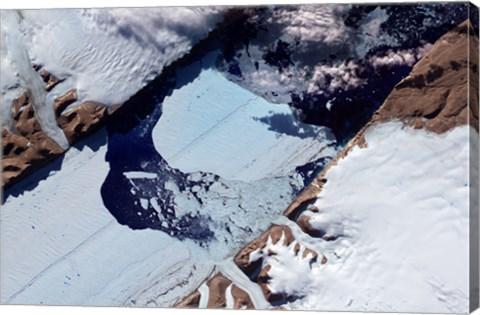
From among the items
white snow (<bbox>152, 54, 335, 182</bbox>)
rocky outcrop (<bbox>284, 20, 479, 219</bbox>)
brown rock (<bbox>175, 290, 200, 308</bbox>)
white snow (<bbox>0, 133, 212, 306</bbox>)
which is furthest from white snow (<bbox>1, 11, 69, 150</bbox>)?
rocky outcrop (<bbox>284, 20, 479, 219</bbox>)

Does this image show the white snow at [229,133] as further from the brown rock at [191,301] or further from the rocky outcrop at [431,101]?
the brown rock at [191,301]

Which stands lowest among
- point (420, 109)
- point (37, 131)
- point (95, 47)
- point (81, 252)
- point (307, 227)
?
point (81, 252)

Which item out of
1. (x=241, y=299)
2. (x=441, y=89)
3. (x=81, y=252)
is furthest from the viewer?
(x=81, y=252)

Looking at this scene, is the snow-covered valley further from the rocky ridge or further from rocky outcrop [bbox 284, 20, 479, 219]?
rocky outcrop [bbox 284, 20, 479, 219]

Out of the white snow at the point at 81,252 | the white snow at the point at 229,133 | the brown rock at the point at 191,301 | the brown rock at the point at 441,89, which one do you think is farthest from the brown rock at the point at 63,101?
the brown rock at the point at 441,89

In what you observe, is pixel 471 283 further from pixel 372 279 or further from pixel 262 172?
pixel 262 172

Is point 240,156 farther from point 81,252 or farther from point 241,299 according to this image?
point 81,252

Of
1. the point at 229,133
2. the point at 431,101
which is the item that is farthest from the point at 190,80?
the point at 431,101
